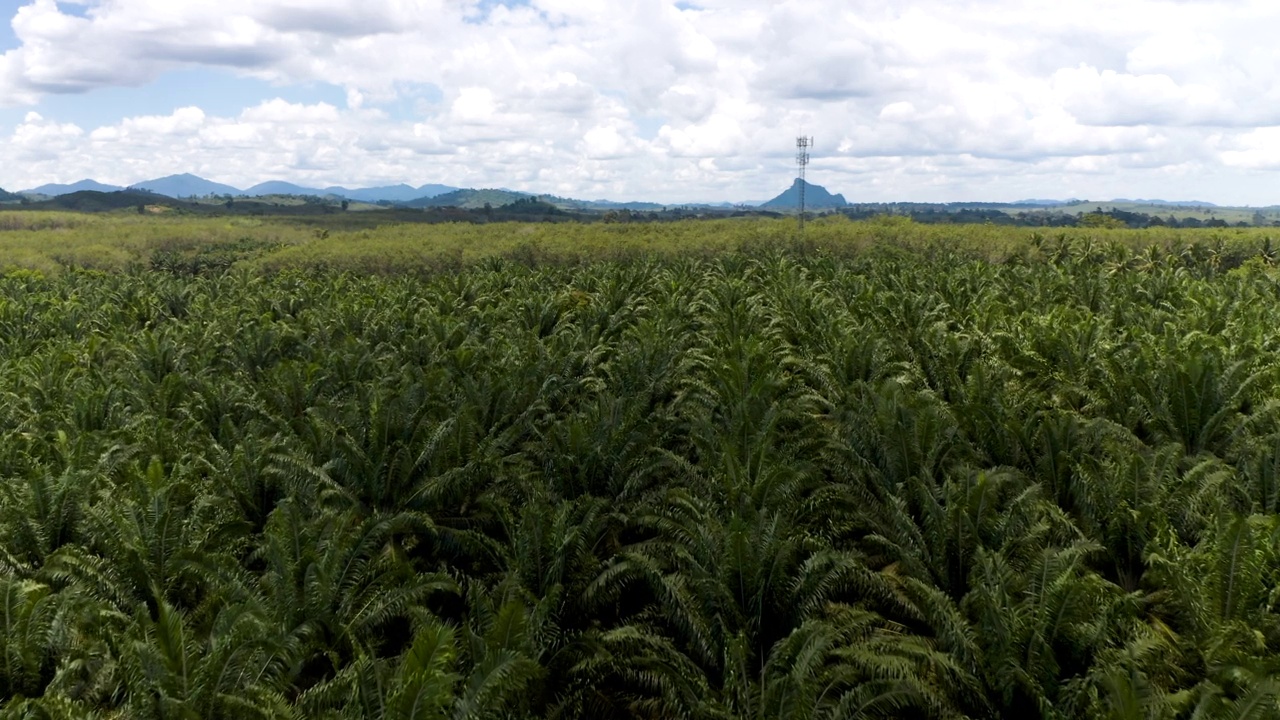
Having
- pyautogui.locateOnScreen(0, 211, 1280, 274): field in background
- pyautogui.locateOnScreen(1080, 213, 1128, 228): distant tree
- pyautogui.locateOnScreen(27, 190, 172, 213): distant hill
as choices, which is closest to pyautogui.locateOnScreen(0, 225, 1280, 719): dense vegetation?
pyautogui.locateOnScreen(0, 211, 1280, 274): field in background

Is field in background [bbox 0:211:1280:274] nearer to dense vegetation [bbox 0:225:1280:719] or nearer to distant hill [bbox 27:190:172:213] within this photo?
dense vegetation [bbox 0:225:1280:719]

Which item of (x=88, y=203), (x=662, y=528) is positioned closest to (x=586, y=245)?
(x=662, y=528)

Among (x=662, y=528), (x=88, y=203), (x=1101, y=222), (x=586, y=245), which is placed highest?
(x=88, y=203)

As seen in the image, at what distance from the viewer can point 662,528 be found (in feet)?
42.8

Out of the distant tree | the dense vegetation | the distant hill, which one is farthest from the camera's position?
the distant hill

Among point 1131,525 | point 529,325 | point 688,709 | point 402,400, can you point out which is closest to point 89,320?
point 529,325

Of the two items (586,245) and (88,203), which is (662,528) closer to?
(586,245)

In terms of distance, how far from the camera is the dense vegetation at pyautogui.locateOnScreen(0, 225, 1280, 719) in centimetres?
867

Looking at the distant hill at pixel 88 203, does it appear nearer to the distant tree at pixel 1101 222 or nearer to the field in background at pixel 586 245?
the field in background at pixel 586 245

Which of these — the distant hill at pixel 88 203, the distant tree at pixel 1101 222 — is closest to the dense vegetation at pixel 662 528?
the distant tree at pixel 1101 222

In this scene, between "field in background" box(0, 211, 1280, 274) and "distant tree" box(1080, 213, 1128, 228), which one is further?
"distant tree" box(1080, 213, 1128, 228)

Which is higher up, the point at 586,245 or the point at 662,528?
the point at 586,245

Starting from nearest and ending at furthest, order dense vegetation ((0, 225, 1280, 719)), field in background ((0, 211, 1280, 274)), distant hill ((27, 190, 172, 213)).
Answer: dense vegetation ((0, 225, 1280, 719)), field in background ((0, 211, 1280, 274)), distant hill ((27, 190, 172, 213))

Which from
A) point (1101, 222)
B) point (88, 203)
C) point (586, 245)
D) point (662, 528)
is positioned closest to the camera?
point (662, 528)
